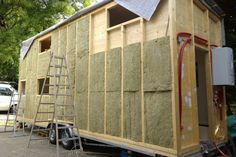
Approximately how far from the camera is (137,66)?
5191 mm

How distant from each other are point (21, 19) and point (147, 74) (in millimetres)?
15921

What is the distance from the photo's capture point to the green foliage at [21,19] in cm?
1659

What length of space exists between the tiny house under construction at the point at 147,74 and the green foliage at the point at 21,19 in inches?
415

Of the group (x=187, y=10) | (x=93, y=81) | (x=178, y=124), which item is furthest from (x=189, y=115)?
(x=93, y=81)

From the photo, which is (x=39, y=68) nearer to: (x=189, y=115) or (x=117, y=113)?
(x=117, y=113)

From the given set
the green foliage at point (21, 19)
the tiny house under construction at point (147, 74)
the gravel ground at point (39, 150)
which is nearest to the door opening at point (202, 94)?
the tiny house under construction at point (147, 74)

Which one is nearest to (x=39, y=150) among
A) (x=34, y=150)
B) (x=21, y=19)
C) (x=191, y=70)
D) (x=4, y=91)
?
(x=34, y=150)

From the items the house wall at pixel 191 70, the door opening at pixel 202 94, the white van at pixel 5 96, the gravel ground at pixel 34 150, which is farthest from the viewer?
the white van at pixel 5 96

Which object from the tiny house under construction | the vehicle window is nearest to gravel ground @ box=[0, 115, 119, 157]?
the tiny house under construction

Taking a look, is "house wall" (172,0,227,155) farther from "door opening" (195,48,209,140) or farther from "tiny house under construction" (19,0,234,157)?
"door opening" (195,48,209,140)

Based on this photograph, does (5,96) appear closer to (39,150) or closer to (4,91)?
(4,91)

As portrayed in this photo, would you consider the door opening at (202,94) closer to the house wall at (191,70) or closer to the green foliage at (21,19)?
the house wall at (191,70)

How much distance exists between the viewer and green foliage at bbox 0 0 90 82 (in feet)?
54.4

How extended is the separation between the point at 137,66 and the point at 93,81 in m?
1.66
